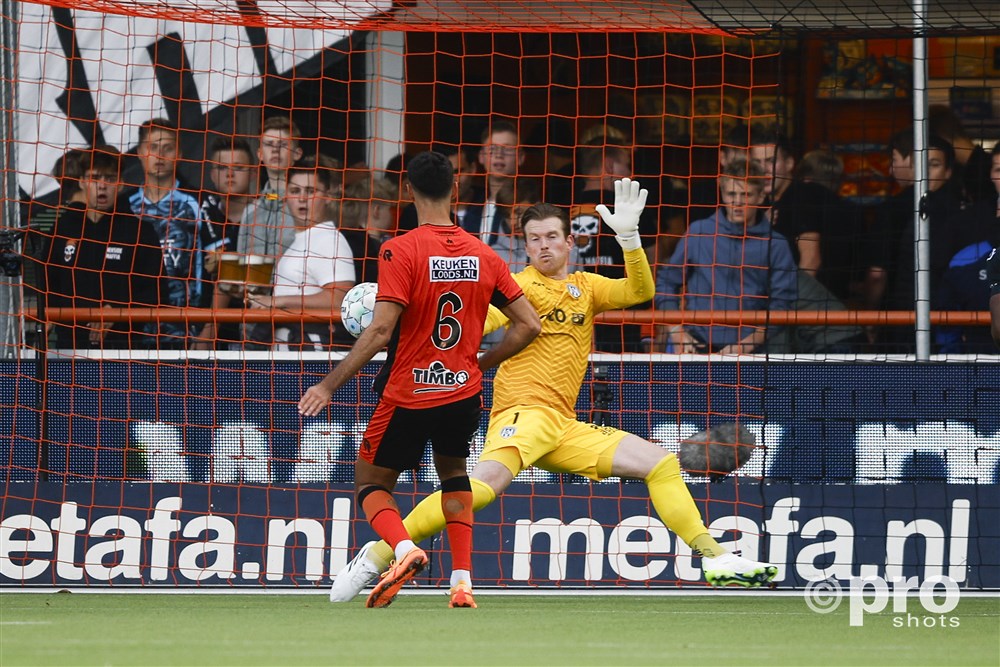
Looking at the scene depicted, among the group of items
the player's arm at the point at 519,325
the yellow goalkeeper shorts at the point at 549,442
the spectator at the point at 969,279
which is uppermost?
the spectator at the point at 969,279

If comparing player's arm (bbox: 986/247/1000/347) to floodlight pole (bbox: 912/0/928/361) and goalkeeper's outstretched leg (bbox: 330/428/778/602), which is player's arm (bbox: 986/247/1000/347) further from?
floodlight pole (bbox: 912/0/928/361)

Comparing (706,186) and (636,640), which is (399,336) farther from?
(706,186)

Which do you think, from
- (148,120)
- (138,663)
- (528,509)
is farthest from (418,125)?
(138,663)

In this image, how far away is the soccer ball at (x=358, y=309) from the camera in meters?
7.79

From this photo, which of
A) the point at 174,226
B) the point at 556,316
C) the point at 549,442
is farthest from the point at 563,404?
the point at 174,226

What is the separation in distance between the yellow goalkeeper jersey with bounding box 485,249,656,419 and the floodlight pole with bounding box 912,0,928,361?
86.7 inches

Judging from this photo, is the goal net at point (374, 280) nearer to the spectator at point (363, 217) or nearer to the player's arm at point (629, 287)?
the spectator at point (363, 217)

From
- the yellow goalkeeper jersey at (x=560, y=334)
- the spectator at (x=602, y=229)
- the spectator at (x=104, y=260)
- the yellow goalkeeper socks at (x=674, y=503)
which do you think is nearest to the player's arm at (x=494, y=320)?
the yellow goalkeeper jersey at (x=560, y=334)

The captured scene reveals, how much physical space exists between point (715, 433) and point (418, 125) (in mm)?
3750

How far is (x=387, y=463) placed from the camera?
713 cm

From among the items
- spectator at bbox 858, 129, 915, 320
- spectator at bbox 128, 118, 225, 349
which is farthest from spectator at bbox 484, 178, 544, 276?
spectator at bbox 858, 129, 915, 320

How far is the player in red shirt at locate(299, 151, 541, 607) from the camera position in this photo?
272 inches

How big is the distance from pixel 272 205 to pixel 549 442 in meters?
3.29

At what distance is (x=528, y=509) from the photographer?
31.0 ft
